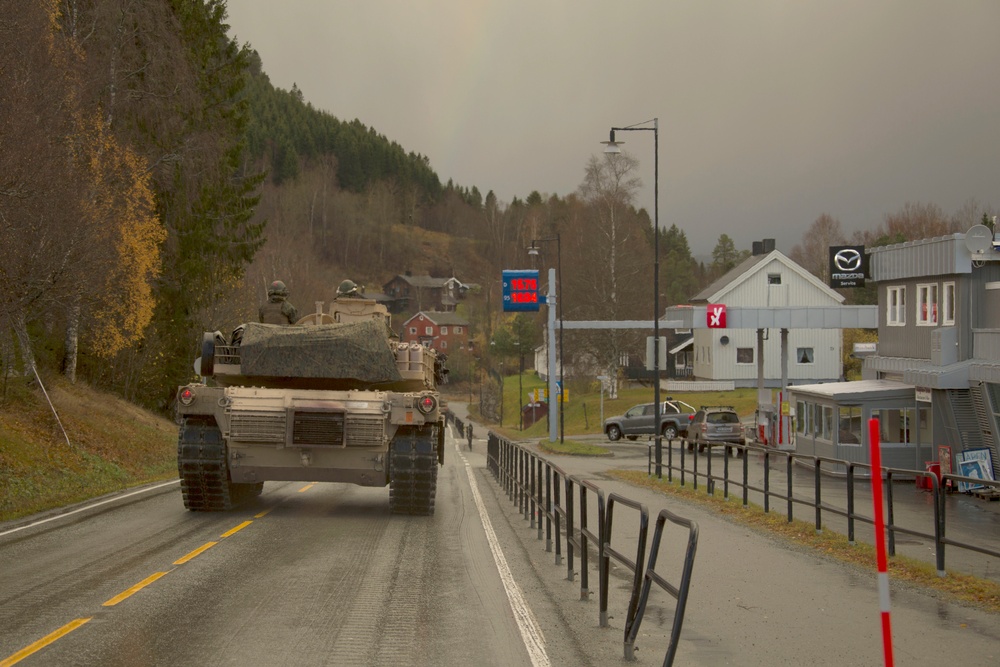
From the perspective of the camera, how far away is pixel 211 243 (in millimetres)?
40062

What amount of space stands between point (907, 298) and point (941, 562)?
70.8 ft

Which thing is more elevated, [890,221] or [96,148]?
[890,221]

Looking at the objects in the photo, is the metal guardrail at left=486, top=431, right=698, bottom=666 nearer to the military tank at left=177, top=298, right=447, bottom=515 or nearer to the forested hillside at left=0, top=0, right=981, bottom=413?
the military tank at left=177, top=298, right=447, bottom=515

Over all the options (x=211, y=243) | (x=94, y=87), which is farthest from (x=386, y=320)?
(x=211, y=243)

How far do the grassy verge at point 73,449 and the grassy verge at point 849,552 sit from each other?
37.4 ft

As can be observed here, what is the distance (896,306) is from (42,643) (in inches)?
1137

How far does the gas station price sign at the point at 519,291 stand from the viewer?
44094 millimetres

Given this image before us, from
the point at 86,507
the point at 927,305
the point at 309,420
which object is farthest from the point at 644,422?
the point at 309,420

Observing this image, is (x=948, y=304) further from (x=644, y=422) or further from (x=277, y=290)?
(x=644, y=422)

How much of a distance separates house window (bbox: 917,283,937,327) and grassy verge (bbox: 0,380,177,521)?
2111cm

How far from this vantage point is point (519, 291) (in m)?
44.3

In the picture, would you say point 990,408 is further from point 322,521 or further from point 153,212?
point 153,212

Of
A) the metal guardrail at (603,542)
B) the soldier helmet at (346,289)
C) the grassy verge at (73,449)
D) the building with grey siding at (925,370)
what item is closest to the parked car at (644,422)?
→ the building with grey siding at (925,370)

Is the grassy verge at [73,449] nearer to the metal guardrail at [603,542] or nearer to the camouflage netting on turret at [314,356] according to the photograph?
the camouflage netting on turret at [314,356]
